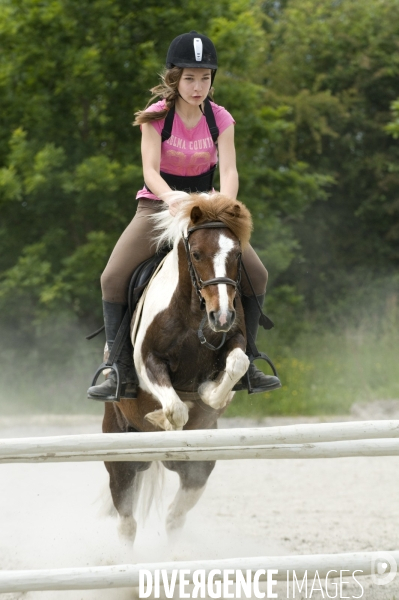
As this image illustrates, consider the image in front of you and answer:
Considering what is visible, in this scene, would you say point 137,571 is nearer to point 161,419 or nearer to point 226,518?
point 161,419

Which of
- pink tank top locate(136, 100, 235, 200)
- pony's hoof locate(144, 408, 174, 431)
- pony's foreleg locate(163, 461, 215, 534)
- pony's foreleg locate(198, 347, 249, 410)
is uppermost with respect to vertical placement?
pink tank top locate(136, 100, 235, 200)

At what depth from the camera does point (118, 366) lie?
452 centimetres

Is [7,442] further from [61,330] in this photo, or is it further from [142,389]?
[61,330]

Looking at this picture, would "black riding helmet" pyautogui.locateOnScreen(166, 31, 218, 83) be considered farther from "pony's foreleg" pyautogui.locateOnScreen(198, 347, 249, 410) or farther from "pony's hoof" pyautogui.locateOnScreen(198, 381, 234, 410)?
"pony's hoof" pyautogui.locateOnScreen(198, 381, 234, 410)

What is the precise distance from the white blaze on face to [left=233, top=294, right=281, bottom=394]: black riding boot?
0.73 metres

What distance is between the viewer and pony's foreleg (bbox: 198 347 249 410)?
12.7ft

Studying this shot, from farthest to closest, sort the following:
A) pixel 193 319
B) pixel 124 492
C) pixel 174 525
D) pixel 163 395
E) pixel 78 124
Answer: pixel 78 124 → pixel 174 525 → pixel 124 492 → pixel 193 319 → pixel 163 395

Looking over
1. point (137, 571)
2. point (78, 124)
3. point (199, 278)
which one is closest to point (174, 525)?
point (137, 571)

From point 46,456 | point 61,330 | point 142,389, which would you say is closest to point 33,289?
point 61,330

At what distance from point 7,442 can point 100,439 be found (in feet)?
1.32

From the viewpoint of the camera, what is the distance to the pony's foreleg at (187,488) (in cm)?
518

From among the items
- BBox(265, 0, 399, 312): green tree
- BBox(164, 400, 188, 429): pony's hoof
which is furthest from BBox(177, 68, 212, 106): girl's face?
BBox(265, 0, 399, 312): green tree

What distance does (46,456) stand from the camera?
134 inches

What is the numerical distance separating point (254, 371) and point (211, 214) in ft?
3.46
